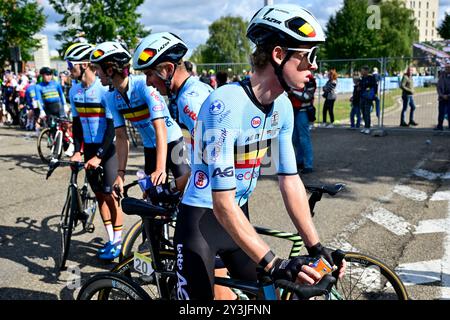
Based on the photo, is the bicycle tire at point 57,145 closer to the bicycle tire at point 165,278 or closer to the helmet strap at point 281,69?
the bicycle tire at point 165,278

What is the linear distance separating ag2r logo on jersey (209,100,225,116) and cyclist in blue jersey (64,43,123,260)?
2957 mm

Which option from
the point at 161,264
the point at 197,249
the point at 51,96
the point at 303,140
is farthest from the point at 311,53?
the point at 51,96

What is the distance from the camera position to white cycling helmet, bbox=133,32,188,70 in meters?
3.13

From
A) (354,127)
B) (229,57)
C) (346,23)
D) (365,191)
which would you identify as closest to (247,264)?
(365,191)

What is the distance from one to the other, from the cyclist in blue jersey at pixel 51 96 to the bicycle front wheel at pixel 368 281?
1083 centimetres

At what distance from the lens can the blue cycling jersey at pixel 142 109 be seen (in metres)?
3.94

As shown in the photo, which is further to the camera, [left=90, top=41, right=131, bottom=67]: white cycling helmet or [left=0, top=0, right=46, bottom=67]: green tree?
[left=0, top=0, right=46, bottom=67]: green tree

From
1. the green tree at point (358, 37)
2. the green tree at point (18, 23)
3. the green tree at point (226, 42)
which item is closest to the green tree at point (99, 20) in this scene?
the green tree at point (18, 23)

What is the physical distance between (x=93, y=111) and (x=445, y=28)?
71031 mm

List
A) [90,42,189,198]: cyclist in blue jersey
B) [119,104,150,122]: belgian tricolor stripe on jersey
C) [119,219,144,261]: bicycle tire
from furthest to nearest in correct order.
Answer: [119,104,150,122]: belgian tricolor stripe on jersey < [90,42,189,198]: cyclist in blue jersey < [119,219,144,261]: bicycle tire

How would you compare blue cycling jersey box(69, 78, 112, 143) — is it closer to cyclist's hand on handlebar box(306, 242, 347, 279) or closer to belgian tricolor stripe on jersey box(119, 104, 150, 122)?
belgian tricolor stripe on jersey box(119, 104, 150, 122)

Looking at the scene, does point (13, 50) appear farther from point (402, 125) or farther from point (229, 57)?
point (229, 57)

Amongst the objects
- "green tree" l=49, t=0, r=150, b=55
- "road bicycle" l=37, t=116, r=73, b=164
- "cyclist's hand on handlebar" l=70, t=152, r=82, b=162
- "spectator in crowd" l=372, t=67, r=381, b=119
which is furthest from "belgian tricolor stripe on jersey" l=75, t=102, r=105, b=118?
"green tree" l=49, t=0, r=150, b=55

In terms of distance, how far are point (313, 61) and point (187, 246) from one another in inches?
45.3
